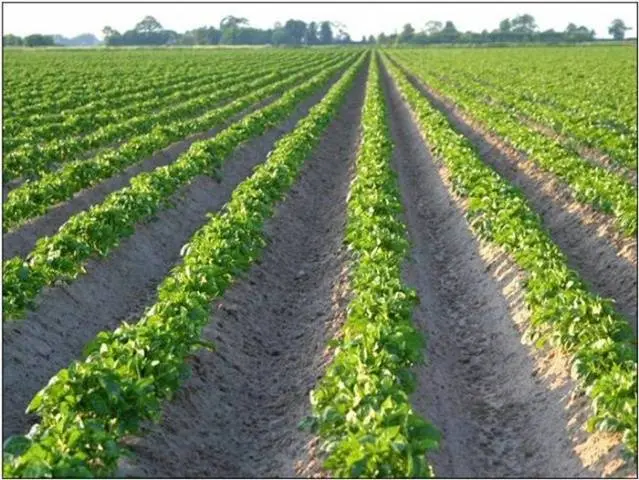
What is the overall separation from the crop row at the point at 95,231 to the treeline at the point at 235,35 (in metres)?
151

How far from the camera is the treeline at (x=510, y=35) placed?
144250 mm

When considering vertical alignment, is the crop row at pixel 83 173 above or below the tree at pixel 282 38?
above

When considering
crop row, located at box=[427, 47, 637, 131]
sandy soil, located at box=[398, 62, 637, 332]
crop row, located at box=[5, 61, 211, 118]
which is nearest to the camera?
sandy soil, located at box=[398, 62, 637, 332]

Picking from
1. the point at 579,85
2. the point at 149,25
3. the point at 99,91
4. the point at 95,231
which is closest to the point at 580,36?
the point at 149,25

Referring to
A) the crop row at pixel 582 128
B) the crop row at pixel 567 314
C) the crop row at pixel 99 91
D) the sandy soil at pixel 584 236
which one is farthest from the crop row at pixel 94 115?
the crop row at pixel 582 128

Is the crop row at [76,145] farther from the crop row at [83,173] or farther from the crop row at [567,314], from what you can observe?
the crop row at [567,314]

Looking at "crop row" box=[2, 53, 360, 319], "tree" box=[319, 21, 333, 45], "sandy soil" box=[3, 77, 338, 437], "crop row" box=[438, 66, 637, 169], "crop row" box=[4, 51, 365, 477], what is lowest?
"tree" box=[319, 21, 333, 45]

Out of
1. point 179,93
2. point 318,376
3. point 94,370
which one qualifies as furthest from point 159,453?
point 179,93

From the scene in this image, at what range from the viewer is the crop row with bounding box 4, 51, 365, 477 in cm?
615

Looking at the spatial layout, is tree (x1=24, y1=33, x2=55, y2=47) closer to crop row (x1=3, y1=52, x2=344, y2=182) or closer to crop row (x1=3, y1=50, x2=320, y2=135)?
crop row (x1=3, y1=50, x2=320, y2=135)

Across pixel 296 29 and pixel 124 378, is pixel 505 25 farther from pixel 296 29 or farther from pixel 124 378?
pixel 124 378

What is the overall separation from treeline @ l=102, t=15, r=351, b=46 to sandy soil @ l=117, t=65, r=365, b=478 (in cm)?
15602

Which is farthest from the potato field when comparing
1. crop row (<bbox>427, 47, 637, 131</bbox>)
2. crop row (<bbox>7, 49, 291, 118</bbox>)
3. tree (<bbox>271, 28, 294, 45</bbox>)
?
tree (<bbox>271, 28, 294, 45</bbox>)

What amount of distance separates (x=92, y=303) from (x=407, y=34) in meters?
184
